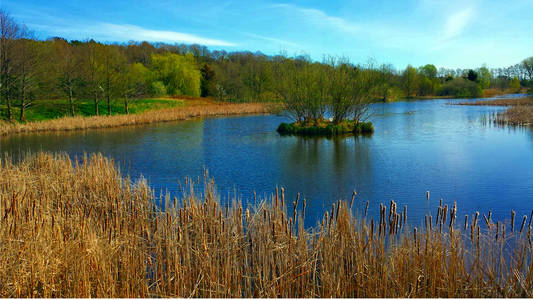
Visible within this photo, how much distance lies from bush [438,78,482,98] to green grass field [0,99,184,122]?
54.2 m

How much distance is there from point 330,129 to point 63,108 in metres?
25.5

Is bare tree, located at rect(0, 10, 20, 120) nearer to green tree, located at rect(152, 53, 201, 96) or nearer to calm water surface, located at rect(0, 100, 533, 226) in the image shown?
calm water surface, located at rect(0, 100, 533, 226)

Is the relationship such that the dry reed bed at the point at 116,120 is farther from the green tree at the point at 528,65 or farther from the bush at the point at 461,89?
the green tree at the point at 528,65

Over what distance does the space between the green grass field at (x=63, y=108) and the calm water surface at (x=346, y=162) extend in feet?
29.0

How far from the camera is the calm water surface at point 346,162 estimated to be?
1012cm

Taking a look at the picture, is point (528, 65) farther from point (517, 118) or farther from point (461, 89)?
point (517, 118)

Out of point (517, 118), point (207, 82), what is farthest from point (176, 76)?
point (517, 118)

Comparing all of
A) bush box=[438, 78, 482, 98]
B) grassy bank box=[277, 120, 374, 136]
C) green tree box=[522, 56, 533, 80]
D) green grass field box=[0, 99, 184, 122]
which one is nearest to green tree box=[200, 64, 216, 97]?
green grass field box=[0, 99, 184, 122]

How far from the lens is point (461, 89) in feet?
236

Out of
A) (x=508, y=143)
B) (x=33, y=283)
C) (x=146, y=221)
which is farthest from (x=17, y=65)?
(x=508, y=143)

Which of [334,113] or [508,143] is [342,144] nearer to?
[334,113]

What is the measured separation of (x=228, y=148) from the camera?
63.8 ft

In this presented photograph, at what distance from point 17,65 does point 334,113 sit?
22.8m

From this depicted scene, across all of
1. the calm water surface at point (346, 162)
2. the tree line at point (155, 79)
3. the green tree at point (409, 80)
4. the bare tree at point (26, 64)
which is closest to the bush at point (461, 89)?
the green tree at point (409, 80)
